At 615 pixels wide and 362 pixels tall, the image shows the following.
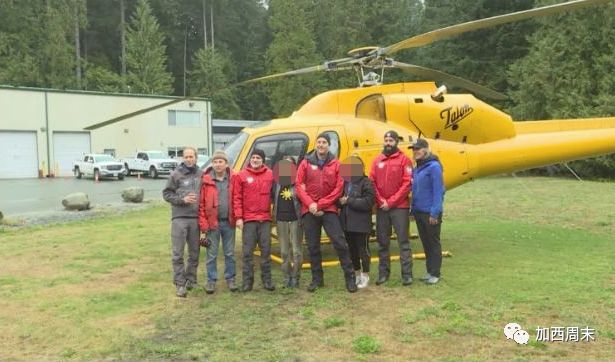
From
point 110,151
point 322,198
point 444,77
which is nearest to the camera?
point 322,198

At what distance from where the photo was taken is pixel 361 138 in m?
7.79

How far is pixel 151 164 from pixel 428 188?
1177 inches

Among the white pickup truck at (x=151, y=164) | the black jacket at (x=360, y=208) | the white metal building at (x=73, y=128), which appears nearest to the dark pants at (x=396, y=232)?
the black jacket at (x=360, y=208)

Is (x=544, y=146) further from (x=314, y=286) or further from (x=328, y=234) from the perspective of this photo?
(x=314, y=286)

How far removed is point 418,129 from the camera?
321 inches

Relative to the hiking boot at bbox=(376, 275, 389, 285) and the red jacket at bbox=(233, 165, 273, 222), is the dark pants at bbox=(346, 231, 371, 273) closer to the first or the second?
the hiking boot at bbox=(376, 275, 389, 285)

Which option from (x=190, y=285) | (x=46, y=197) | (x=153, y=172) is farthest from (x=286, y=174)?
(x=153, y=172)

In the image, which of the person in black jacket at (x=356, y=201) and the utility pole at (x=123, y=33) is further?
the utility pole at (x=123, y=33)

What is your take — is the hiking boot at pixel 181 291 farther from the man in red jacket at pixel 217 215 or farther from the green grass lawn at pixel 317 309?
the man in red jacket at pixel 217 215

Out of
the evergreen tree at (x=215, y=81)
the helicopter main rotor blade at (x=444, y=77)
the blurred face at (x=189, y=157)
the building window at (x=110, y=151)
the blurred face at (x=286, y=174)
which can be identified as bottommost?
the blurred face at (x=286, y=174)

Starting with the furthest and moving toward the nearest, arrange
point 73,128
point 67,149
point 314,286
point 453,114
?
point 67,149, point 73,128, point 453,114, point 314,286

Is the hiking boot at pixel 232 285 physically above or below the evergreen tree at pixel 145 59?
below

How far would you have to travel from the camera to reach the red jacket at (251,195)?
634 centimetres

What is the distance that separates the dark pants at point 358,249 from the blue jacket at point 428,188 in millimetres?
725
